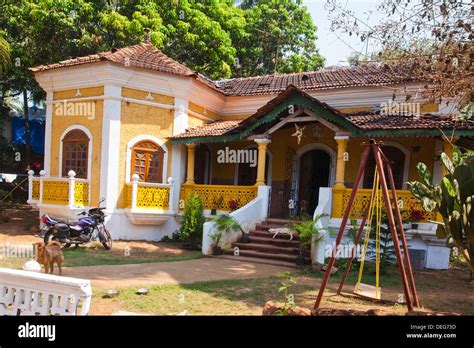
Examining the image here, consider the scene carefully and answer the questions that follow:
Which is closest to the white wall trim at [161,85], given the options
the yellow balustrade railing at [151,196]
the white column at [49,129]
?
the white column at [49,129]

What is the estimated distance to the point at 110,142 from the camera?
11.4 meters

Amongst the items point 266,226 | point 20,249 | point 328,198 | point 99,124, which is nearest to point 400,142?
point 328,198

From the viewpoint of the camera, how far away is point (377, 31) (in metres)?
7.93

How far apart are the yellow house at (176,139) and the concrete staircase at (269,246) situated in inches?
19.5

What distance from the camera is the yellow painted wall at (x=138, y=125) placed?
38.3 ft

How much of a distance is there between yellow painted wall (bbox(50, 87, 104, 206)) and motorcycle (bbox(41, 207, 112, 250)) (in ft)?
5.50

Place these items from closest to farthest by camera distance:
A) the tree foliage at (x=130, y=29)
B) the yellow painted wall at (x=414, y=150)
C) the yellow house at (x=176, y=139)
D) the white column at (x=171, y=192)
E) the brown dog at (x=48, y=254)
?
1. the brown dog at (x=48, y=254)
2. the yellow house at (x=176, y=139)
3. the yellow painted wall at (x=414, y=150)
4. the white column at (x=171, y=192)
5. the tree foliage at (x=130, y=29)

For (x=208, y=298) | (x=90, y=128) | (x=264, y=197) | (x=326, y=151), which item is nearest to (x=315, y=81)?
(x=326, y=151)

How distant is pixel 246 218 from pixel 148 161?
12.3ft

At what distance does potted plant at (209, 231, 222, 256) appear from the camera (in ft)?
32.8

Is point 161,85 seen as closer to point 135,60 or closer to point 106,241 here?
point 135,60

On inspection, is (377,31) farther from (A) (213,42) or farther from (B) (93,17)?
(B) (93,17)

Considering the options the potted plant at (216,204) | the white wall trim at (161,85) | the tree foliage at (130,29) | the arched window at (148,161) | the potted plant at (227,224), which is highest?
the tree foliage at (130,29)

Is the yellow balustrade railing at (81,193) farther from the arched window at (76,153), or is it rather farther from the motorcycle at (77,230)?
the motorcycle at (77,230)
